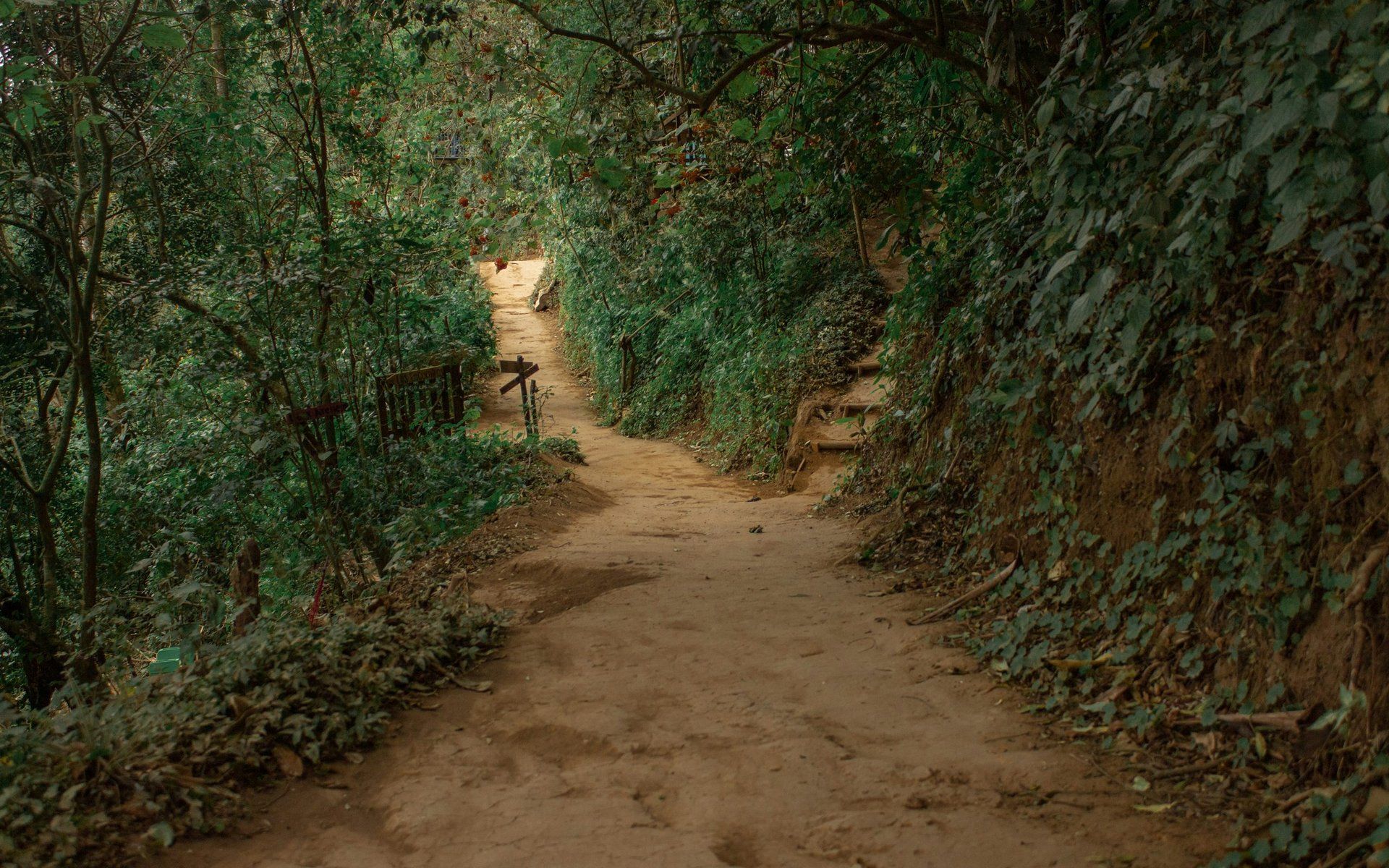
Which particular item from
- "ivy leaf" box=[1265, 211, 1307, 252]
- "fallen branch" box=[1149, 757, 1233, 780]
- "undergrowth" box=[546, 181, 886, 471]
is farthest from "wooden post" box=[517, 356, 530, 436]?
"ivy leaf" box=[1265, 211, 1307, 252]

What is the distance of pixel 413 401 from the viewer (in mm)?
10250

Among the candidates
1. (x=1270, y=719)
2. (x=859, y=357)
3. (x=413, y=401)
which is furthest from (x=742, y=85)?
(x=859, y=357)

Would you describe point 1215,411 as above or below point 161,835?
above

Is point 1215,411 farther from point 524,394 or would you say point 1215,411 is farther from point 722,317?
point 722,317

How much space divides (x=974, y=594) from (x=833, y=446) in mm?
5699

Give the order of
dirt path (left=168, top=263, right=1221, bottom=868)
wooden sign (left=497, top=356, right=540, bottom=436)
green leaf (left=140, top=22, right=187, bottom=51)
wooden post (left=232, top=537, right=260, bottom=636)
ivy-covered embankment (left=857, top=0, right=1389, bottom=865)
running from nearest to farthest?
ivy-covered embankment (left=857, top=0, right=1389, bottom=865) < dirt path (left=168, top=263, right=1221, bottom=868) < green leaf (left=140, top=22, right=187, bottom=51) < wooden post (left=232, top=537, right=260, bottom=636) < wooden sign (left=497, top=356, right=540, bottom=436)

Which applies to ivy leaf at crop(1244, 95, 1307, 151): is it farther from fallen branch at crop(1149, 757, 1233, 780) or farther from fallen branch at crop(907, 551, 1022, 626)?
fallen branch at crop(907, 551, 1022, 626)

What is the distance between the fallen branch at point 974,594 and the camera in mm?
4562

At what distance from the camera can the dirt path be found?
2.70 metres

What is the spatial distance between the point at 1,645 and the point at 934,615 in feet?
27.6

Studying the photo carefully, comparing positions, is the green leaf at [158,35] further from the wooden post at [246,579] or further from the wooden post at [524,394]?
the wooden post at [524,394]

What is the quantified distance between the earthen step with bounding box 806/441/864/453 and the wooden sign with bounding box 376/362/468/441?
412 centimetres

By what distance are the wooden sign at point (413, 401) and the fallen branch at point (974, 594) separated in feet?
18.8

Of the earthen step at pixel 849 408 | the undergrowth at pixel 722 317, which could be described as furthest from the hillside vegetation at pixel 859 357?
the earthen step at pixel 849 408
